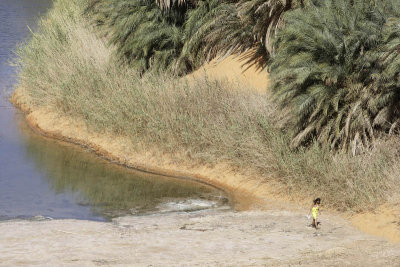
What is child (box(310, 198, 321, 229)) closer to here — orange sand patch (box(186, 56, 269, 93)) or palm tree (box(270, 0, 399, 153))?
palm tree (box(270, 0, 399, 153))

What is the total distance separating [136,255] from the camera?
39.1ft

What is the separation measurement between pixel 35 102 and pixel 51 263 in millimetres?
12338

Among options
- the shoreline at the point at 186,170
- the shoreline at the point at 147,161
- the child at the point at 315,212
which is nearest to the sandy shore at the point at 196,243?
the child at the point at 315,212

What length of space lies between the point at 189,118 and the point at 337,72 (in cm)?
441

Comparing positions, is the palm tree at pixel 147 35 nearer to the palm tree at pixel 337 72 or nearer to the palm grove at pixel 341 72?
the palm grove at pixel 341 72

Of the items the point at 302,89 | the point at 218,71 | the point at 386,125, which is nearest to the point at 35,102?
the point at 218,71

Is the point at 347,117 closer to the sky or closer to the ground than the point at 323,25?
closer to the ground

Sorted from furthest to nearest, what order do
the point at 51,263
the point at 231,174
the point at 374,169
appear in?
the point at 231,174
the point at 374,169
the point at 51,263

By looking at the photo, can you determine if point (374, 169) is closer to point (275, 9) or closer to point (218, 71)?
point (275, 9)

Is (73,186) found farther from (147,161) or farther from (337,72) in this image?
(337,72)

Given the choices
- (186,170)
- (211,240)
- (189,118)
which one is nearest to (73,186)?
(186,170)

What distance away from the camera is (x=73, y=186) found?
1744 centimetres

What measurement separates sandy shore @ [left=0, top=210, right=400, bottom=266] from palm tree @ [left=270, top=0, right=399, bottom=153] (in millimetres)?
2130

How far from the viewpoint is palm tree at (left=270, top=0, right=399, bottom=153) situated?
48.9ft
